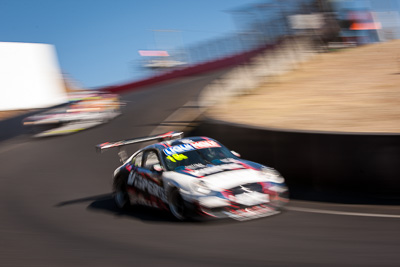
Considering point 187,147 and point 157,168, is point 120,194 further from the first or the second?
point 187,147

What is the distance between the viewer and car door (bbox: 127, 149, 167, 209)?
882cm

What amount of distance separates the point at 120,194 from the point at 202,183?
296 cm

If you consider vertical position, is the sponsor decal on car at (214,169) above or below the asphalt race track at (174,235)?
above

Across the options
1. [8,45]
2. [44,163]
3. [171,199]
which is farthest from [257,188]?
[8,45]

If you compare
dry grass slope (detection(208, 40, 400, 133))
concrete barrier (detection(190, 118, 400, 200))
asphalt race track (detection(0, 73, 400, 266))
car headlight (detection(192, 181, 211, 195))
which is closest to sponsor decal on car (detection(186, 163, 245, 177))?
car headlight (detection(192, 181, 211, 195))

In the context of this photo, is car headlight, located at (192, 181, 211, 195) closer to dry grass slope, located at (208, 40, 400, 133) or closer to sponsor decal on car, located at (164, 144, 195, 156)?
sponsor decal on car, located at (164, 144, 195, 156)

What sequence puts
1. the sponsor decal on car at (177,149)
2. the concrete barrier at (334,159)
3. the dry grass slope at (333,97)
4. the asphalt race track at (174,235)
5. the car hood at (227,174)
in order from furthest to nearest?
the dry grass slope at (333,97) → the sponsor decal on car at (177,149) → the concrete barrier at (334,159) → the car hood at (227,174) → the asphalt race track at (174,235)

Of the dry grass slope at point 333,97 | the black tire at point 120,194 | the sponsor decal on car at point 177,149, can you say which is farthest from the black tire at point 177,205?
the dry grass slope at point 333,97

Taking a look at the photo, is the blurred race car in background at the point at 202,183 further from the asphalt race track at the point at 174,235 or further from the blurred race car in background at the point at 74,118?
the blurred race car in background at the point at 74,118

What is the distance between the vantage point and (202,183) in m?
7.94

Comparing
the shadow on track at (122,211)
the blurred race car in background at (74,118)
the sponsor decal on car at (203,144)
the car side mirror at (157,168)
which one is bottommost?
the shadow on track at (122,211)

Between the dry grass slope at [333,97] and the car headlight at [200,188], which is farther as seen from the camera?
the dry grass slope at [333,97]

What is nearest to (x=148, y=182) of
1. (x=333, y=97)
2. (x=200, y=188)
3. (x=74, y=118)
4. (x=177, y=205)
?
(x=177, y=205)

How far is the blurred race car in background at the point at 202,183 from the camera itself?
25.6 feet
